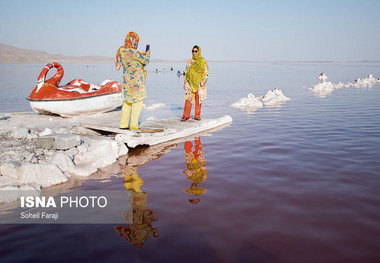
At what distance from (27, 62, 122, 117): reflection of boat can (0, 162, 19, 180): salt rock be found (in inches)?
168

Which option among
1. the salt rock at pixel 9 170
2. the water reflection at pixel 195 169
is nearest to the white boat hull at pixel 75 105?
the water reflection at pixel 195 169

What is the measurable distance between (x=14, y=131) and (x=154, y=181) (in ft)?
12.3

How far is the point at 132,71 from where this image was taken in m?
6.68

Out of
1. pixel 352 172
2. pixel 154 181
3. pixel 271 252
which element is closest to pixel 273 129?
pixel 352 172

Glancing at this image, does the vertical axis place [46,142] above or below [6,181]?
above

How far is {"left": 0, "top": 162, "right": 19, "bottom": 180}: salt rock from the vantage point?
4.58 m

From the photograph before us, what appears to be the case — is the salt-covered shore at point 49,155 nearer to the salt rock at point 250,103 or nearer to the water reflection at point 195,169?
the water reflection at point 195,169

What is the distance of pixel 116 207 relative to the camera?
12.9 feet

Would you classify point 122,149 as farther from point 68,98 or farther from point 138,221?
point 68,98

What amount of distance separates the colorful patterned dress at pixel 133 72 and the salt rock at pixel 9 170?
9.34 ft

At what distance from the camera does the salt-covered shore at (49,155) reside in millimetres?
4574

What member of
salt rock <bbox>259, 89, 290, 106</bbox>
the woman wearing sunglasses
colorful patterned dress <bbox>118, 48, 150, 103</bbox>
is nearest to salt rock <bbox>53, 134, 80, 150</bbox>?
colorful patterned dress <bbox>118, 48, 150, 103</bbox>

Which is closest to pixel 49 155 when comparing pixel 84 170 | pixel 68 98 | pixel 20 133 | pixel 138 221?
pixel 84 170

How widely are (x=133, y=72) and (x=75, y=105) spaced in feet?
10.0
